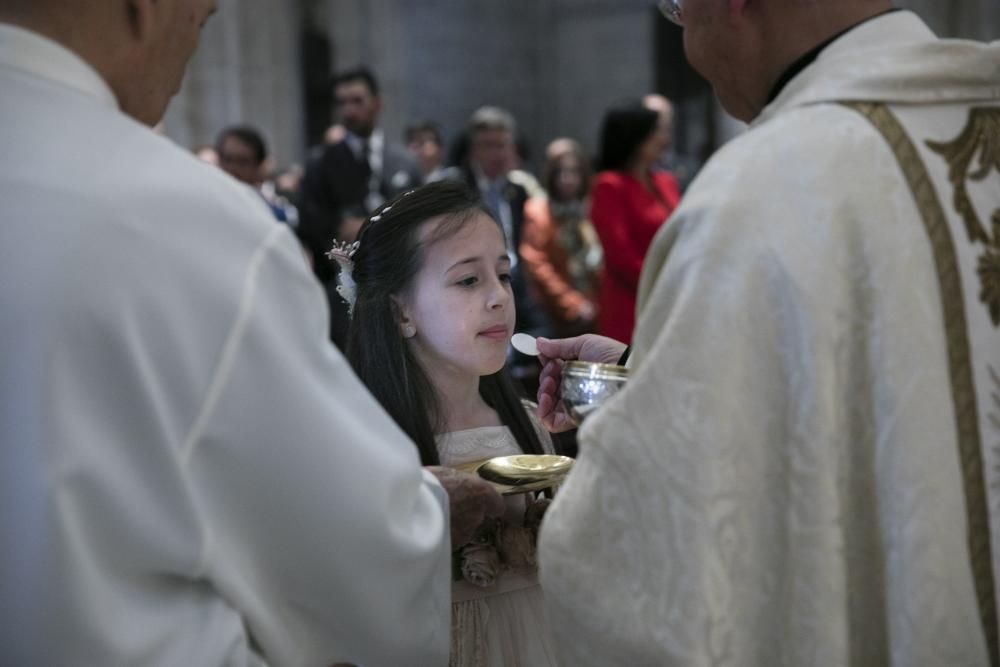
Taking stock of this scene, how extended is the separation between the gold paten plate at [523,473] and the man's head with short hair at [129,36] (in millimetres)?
859

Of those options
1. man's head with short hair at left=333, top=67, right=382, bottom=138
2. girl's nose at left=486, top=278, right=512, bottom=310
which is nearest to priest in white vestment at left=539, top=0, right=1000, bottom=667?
girl's nose at left=486, top=278, right=512, bottom=310

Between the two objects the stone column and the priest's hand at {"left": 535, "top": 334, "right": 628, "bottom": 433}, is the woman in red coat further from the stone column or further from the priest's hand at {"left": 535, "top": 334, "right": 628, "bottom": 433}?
the stone column

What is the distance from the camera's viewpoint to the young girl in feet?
8.20

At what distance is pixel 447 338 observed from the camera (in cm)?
259

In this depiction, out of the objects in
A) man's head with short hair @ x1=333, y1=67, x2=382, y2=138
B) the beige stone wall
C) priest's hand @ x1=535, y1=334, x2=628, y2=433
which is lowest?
priest's hand @ x1=535, y1=334, x2=628, y2=433

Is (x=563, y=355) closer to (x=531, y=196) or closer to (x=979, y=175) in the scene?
(x=979, y=175)

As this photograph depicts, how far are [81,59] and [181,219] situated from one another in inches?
10.6

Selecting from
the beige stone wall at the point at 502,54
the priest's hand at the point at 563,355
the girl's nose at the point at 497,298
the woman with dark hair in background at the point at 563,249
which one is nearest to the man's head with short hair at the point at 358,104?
the woman with dark hair in background at the point at 563,249

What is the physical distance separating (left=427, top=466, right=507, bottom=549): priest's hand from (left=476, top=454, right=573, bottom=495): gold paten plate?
89mm

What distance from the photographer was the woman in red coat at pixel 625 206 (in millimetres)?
5801

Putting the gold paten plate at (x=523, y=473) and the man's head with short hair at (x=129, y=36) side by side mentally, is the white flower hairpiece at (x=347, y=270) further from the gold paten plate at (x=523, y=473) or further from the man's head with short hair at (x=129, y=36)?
the man's head with short hair at (x=129, y=36)

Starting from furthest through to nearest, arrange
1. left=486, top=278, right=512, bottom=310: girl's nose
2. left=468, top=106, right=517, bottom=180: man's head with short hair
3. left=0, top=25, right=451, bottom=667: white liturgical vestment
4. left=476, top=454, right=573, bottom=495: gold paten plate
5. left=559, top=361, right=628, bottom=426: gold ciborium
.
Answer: left=468, top=106, right=517, bottom=180: man's head with short hair → left=486, top=278, right=512, bottom=310: girl's nose → left=476, top=454, right=573, bottom=495: gold paten plate → left=559, top=361, right=628, bottom=426: gold ciborium → left=0, top=25, right=451, bottom=667: white liturgical vestment

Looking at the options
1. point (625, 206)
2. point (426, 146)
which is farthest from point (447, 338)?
point (426, 146)

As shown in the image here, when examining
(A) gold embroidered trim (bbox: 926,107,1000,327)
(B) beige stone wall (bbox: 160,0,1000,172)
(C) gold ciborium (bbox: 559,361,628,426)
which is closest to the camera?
(A) gold embroidered trim (bbox: 926,107,1000,327)
